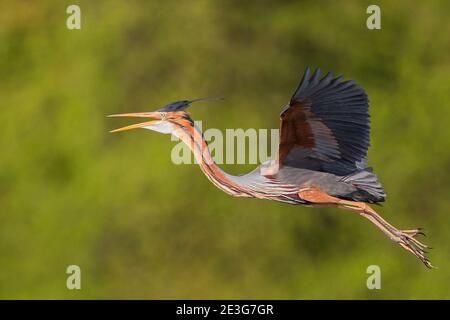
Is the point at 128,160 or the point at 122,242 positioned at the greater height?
the point at 128,160

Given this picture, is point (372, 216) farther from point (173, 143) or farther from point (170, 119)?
point (173, 143)

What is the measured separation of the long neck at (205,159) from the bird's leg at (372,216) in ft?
1.16

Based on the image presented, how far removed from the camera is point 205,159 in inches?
248

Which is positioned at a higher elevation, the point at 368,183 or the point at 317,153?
the point at 317,153

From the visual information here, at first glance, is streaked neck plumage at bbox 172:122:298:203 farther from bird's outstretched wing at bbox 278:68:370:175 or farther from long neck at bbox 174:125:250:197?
bird's outstretched wing at bbox 278:68:370:175

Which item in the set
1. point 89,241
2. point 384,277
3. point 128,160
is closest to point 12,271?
point 89,241

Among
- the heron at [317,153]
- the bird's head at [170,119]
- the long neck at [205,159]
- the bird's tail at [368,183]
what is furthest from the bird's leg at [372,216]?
the bird's head at [170,119]

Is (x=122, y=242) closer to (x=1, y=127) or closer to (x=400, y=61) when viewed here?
(x=1, y=127)

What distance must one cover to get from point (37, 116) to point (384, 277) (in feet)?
9.69

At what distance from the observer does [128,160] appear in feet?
29.8

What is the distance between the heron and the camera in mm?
5844

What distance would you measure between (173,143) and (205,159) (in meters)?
2.68

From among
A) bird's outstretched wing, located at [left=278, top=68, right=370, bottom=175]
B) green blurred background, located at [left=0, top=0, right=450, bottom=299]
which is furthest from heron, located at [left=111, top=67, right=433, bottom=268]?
green blurred background, located at [left=0, top=0, right=450, bottom=299]

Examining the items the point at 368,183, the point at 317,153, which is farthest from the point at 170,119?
the point at 368,183
